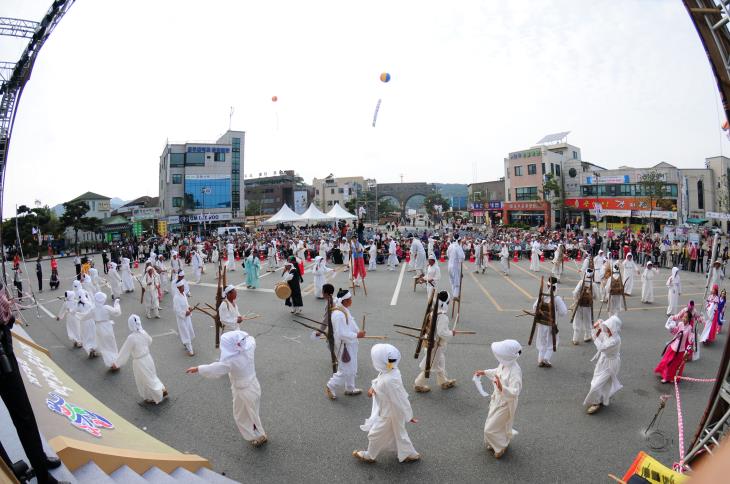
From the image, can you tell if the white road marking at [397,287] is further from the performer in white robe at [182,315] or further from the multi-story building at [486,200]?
the multi-story building at [486,200]

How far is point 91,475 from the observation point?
12.3 ft

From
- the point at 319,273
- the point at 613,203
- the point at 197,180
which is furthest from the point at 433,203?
the point at 319,273

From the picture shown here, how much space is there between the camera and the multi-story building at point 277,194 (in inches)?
2884

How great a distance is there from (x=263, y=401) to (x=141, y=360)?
2.08m

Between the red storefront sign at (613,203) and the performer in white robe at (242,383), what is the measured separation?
37760mm

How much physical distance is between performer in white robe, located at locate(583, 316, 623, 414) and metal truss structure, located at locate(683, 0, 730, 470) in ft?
6.39

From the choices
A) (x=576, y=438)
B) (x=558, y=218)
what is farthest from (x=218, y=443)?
(x=558, y=218)

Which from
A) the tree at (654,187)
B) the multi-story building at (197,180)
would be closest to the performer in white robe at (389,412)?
the tree at (654,187)

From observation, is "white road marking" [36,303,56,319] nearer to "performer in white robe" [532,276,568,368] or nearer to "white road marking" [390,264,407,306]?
"white road marking" [390,264,407,306]

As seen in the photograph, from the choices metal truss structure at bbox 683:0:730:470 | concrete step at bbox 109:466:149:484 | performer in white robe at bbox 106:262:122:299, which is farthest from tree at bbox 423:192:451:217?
concrete step at bbox 109:466:149:484

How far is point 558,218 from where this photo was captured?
43062mm

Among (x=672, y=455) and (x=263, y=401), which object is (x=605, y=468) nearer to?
(x=672, y=455)

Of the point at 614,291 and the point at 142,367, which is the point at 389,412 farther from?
the point at 614,291

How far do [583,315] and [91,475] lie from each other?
8.78m
